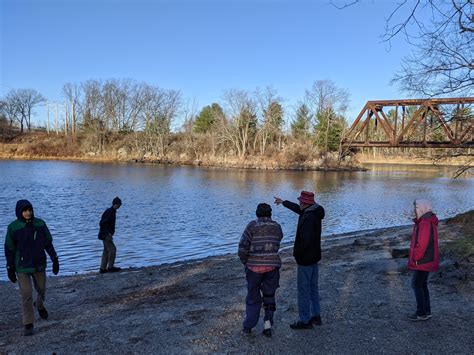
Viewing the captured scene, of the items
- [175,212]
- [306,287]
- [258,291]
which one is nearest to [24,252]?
[258,291]

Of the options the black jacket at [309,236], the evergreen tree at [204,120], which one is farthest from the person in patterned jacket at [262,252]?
the evergreen tree at [204,120]

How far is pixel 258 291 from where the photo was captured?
20.2 ft

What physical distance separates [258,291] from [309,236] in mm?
1080

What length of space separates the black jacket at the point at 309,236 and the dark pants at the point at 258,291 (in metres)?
0.49

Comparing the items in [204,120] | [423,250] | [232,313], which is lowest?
[232,313]

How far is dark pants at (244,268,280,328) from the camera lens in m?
6.07

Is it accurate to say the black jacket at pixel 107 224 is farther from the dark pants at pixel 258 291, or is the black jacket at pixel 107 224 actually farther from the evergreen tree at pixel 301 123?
the evergreen tree at pixel 301 123

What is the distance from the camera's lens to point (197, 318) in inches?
282

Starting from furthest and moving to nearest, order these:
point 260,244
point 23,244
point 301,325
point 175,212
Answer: point 175,212
point 23,244
point 301,325
point 260,244

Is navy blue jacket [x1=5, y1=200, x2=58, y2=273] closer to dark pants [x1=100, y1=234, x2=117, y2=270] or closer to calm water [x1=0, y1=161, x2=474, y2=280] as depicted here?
dark pants [x1=100, y1=234, x2=117, y2=270]

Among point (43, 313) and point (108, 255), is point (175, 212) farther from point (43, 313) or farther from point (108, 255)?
point (43, 313)

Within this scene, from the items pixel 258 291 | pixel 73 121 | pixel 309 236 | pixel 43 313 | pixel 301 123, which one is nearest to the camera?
pixel 258 291

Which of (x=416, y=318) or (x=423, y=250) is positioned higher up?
(x=423, y=250)

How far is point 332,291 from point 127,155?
91.8 m
